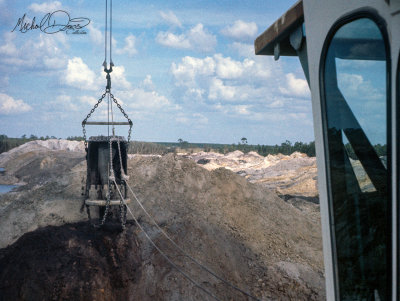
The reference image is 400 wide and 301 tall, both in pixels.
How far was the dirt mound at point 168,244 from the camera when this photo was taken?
7.20 meters

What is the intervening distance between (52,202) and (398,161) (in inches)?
420

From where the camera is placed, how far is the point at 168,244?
8523 millimetres

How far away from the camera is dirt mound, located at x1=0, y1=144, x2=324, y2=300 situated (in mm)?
7195

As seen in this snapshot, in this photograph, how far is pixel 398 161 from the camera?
4.20 ft

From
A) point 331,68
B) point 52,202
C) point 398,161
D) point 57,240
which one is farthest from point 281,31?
point 52,202

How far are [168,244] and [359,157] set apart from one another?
736 cm

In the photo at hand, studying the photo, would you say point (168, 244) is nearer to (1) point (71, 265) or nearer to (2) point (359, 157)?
(1) point (71, 265)

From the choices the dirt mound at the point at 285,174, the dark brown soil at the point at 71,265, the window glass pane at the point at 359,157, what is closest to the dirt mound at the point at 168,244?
the dark brown soil at the point at 71,265

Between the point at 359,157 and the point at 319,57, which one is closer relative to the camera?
the point at 359,157

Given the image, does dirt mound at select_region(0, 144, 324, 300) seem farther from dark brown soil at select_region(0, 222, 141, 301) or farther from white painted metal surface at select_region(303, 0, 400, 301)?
white painted metal surface at select_region(303, 0, 400, 301)

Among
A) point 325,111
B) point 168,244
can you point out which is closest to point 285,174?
point 168,244

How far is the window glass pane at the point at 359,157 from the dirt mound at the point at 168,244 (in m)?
6.02

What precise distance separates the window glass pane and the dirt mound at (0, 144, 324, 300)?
602cm

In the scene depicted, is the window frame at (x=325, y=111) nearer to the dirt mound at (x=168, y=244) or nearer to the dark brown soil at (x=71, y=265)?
the dirt mound at (x=168, y=244)
